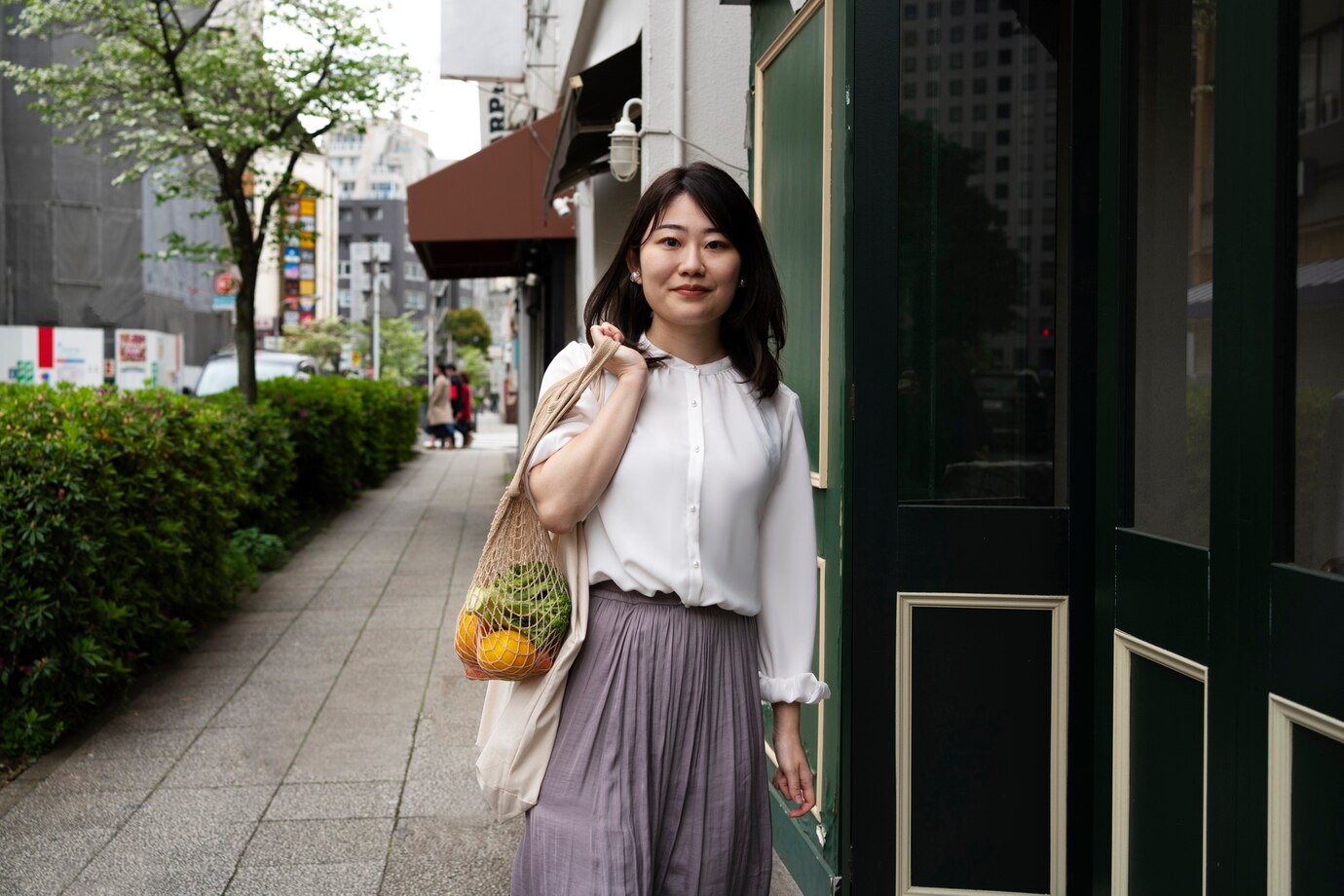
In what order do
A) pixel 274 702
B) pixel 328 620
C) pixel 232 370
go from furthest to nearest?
1. pixel 232 370
2. pixel 328 620
3. pixel 274 702

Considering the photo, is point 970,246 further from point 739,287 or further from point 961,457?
point 739,287

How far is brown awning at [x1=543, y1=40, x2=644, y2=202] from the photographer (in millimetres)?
7871

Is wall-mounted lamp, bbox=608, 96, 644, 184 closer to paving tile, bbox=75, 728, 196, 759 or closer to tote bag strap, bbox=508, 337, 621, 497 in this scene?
paving tile, bbox=75, 728, 196, 759

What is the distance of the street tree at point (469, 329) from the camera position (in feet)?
307

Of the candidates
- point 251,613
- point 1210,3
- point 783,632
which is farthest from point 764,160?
point 251,613

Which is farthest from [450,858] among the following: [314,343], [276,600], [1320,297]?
[314,343]

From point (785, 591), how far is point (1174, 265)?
1339 mm

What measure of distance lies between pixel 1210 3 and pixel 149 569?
5753 millimetres

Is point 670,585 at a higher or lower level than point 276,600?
higher

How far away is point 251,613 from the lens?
349 inches

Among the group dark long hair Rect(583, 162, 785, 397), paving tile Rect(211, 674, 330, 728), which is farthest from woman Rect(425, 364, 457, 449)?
dark long hair Rect(583, 162, 785, 397)

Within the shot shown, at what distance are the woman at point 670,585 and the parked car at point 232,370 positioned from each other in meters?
17.8

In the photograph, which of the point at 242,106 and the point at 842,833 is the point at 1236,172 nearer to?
the point at 842,833

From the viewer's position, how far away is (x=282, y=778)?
5.39 meters
